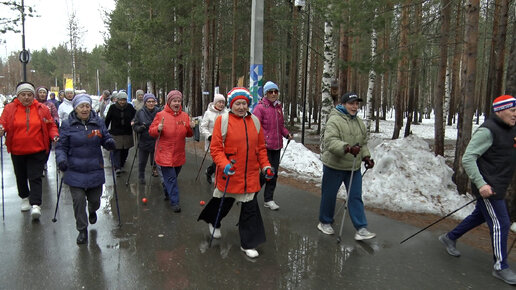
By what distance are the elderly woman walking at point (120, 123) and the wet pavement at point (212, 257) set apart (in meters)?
2.98

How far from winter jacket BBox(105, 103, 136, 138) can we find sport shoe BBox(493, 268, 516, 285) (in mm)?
7793

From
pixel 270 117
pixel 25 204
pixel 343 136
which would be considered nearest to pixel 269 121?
pixel 270 117

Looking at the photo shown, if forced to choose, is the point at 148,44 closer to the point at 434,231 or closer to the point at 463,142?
the point at 463,142

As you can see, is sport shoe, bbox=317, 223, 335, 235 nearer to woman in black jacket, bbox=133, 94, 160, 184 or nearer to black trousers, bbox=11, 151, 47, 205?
woman in black jacket, bbox=133, 94, 160, 184

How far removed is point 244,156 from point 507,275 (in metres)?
3.04

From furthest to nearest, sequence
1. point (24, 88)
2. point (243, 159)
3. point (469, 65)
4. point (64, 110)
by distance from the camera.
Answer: point (64, 110) < point (469, 65) < point (24, 88) < point (243, 159)

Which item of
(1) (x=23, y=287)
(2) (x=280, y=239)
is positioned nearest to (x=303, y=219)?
(2) (x=280, y=239)

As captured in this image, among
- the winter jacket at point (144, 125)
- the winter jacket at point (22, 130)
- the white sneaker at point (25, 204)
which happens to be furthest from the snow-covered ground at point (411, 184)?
the white sneaker at point (25, 204)

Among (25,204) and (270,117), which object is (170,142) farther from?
(25,204)

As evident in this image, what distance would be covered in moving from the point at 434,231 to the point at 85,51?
7648cm

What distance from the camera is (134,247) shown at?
15.3 feet

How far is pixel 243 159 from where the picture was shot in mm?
4430

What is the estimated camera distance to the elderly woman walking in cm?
889

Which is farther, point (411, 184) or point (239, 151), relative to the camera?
point (411, 184)
